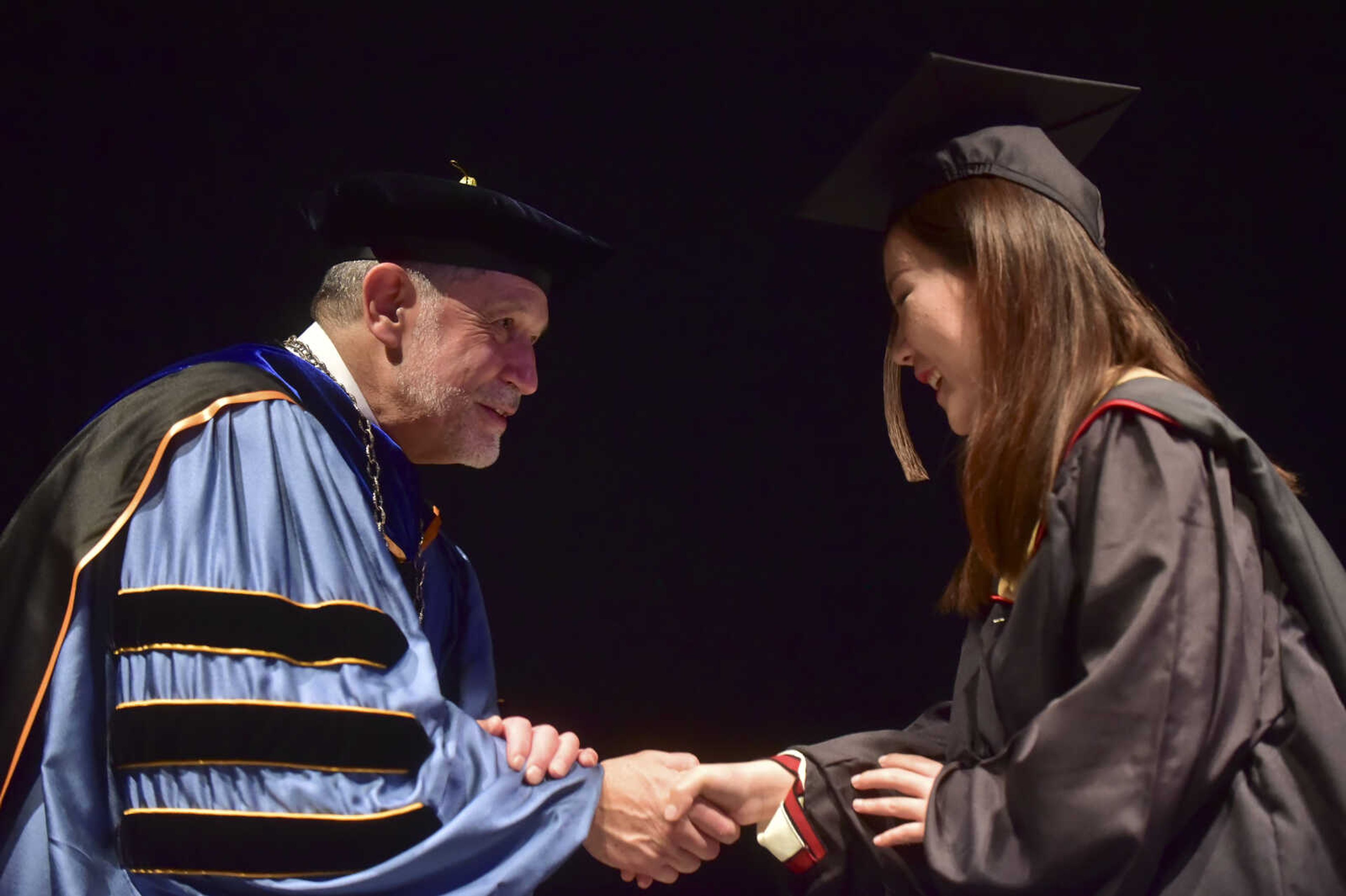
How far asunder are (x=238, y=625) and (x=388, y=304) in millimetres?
759

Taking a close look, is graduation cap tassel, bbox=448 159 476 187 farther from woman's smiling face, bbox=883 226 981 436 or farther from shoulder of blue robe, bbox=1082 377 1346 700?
shoulder of blue robe, bbox=1082 377 1346 700

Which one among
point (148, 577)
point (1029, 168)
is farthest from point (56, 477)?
point (1029, 168)

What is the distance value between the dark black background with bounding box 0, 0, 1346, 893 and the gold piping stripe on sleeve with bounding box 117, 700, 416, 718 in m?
→ 1.22

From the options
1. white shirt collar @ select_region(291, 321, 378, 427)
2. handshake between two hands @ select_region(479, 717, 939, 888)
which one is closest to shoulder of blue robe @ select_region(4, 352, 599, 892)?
handshake between two hands @ select_region(479, 717, 939, 888)

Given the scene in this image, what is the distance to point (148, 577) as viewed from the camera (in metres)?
1.60

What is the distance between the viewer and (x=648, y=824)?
1941 mm

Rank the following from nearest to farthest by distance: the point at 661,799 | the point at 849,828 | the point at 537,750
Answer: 1. the point at 849,828
2. the point at 537,750
3. the point at 661,799

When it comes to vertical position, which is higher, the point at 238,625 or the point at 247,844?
the point at 238,625

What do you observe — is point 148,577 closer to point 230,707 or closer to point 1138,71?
point 230,707

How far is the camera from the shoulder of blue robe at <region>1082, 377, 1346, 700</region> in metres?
1.41

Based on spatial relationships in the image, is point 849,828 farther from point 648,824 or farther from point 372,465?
point 372,465

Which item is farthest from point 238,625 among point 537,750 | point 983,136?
point 983,136

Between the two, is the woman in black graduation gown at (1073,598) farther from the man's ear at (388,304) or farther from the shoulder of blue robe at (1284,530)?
the man's ear at (388,304)

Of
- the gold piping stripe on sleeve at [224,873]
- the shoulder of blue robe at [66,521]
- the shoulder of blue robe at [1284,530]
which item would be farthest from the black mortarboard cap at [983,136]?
the gold piping stripe on sleeve at [224,873]
